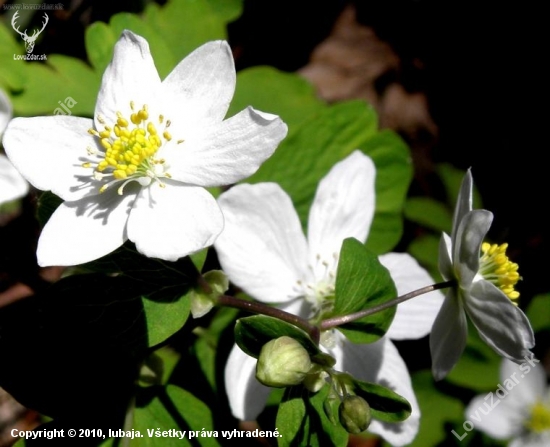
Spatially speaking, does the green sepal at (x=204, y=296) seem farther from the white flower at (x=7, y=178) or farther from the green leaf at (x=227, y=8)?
the green leaf at (x=227, y=8)

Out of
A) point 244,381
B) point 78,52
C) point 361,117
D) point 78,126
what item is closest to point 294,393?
point 244,381

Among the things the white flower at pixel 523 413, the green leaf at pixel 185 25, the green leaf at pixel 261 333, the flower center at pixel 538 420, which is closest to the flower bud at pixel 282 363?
the green leaf at pixel 261 333

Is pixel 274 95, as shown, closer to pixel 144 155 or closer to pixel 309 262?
pixel 309 262

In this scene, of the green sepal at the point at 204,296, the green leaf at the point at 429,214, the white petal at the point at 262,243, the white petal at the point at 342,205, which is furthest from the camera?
the green leaf at the point at 429,214

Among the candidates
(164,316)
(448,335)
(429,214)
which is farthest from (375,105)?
(164,316)

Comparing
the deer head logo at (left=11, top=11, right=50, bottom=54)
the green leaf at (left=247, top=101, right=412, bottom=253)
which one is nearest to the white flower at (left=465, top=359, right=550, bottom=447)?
the green leaf at (left=247, top=101, right=412, bottom=253)

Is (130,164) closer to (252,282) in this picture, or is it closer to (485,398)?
(252,282)
